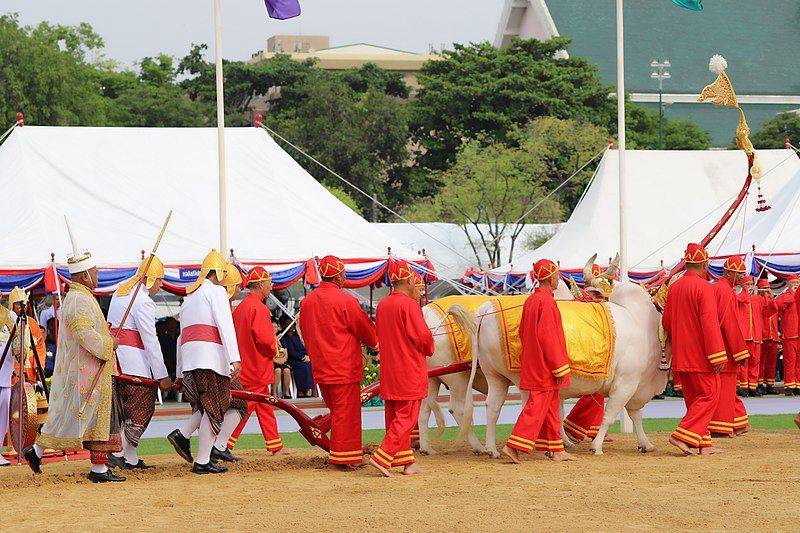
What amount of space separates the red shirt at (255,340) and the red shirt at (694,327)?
3989 mm

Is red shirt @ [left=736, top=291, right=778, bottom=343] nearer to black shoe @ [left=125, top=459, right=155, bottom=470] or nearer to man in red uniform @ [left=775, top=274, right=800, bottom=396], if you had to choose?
man in red uniform @ [left=775, top=274, right=800, bottom=396]

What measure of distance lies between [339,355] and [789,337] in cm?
1109

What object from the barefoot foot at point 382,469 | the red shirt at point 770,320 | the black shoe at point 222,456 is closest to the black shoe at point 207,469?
the black shoe at point 222,456

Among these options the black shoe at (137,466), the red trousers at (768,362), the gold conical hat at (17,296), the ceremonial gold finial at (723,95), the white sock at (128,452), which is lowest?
the red trousers at (768,362)

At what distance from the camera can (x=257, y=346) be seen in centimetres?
1335

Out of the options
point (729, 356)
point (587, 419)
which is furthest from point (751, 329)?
point (729, 356)

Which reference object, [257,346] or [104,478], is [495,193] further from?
[104,478]

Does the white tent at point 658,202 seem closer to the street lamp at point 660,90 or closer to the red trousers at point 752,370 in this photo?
the red trousers at point 752,370

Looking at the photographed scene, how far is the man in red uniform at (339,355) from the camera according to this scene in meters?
12.2

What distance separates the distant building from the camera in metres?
64.4

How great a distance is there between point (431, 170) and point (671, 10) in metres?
22.7

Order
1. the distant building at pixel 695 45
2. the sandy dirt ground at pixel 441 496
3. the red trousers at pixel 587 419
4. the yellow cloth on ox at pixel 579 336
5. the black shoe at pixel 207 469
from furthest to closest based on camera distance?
the distant building at pixel 695 45 < the red trousers at pixel 587 419 < the yellow cloth on ox at pixel 579 336 < the black shoe at pixel 207 469 < the sandy dirt ground at pixel 441 496

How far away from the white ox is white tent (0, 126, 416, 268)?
7.86m

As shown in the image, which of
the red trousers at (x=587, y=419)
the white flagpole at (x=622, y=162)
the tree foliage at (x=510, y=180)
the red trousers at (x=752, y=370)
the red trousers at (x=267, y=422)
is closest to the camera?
the red trousers at (x=267, y=422)
